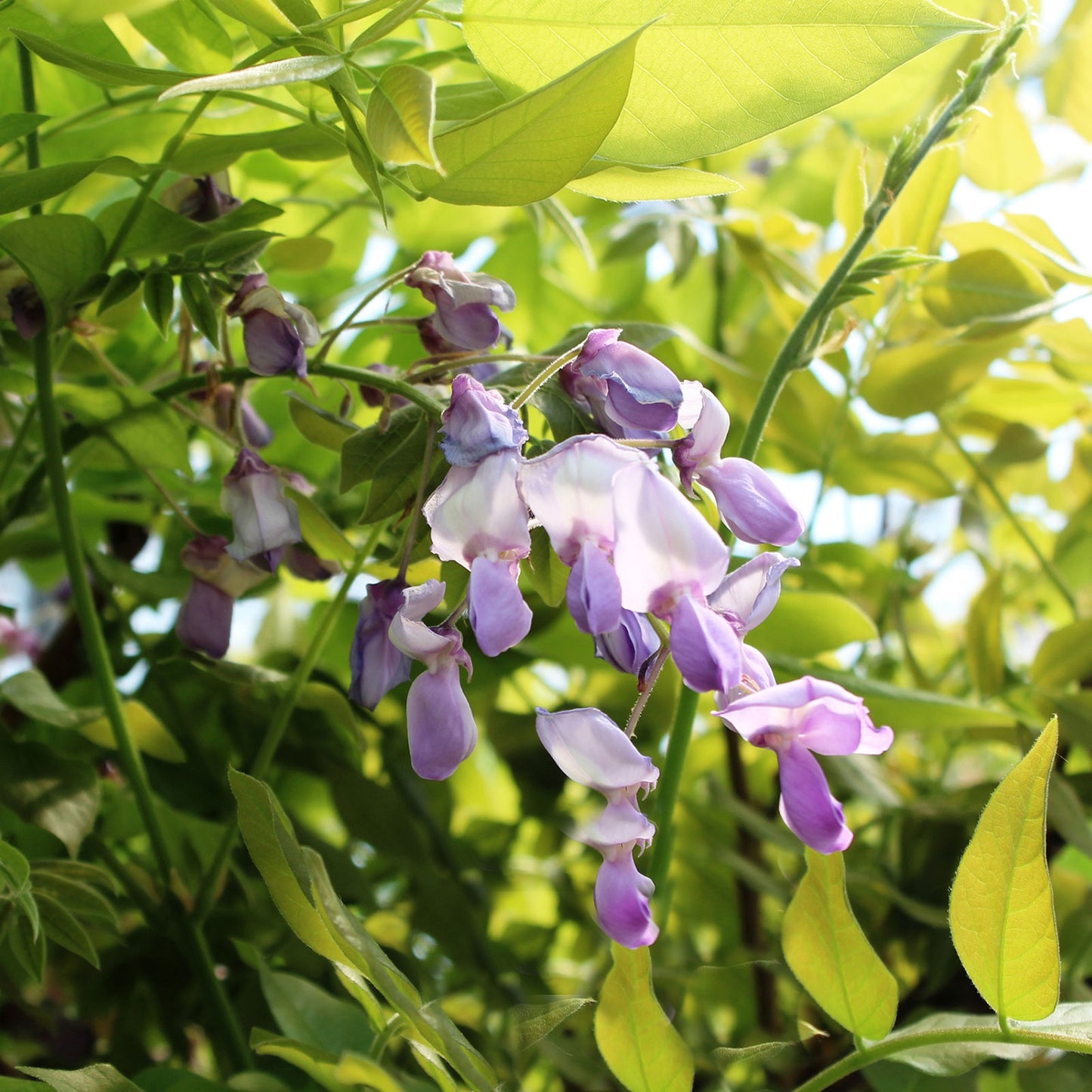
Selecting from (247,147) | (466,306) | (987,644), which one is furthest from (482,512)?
(987,644)

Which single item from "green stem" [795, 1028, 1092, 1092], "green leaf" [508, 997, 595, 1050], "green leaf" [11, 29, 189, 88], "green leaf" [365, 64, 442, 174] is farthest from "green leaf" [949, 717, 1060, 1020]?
"green leaf" [11, 29, 189, 88]

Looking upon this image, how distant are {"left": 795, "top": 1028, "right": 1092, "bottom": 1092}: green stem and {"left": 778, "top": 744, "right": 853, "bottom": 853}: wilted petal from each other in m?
0.09

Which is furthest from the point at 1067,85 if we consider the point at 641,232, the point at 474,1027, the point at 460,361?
the point at 474,1027

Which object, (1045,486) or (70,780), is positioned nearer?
(70,780)

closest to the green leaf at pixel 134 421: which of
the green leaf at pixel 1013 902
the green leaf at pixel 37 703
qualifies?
the green leaf at pixel 37 703

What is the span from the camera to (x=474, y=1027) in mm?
556

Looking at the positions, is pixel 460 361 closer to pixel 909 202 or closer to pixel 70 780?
pixel 70 780

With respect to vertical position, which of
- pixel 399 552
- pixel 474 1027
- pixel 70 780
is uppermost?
pixel 399 552

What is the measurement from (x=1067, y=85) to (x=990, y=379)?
0.20 metres

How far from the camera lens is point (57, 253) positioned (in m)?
0.37

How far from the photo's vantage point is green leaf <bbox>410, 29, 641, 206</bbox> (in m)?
0.27

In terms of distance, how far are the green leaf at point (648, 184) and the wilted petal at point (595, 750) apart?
0.16 meters

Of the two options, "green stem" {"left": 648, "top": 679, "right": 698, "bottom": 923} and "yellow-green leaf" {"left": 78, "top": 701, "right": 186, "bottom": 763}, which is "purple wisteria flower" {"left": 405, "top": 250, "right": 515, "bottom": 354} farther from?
"yellow-green leaf" {"left": 78, "top": 701, "right": 186, "bottom": 763}

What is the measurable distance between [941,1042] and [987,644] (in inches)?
14.7
